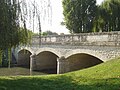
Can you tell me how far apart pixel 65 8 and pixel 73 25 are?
268 cm

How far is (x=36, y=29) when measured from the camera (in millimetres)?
8164

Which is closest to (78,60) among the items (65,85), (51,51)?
(51,51)

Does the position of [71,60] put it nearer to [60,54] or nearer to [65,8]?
[60,54]

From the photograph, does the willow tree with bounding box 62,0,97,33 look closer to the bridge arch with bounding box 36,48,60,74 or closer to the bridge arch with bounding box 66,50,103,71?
the bridge arch with bounding box 36,48,60,74

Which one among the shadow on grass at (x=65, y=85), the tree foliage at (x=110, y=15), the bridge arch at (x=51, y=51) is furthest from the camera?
the tree foliage at (x=110, y=15)

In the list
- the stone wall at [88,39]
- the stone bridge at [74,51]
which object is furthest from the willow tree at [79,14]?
the stone wall at [88,39]

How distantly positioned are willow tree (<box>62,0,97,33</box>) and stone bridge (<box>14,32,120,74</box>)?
18.0 feet

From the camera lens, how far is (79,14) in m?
32.7

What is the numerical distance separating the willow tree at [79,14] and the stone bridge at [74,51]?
5.48 m

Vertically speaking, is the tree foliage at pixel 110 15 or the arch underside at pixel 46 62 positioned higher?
the tree foliage at pixel 110 15

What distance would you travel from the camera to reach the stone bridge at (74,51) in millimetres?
16625

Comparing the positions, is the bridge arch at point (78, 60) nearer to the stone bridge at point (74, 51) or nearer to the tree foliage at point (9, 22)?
the stone bridge at point (74, 51)

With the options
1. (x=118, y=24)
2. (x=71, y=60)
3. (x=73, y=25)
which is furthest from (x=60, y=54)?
(x=118, y=24)

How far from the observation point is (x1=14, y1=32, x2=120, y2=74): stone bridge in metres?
16.6
